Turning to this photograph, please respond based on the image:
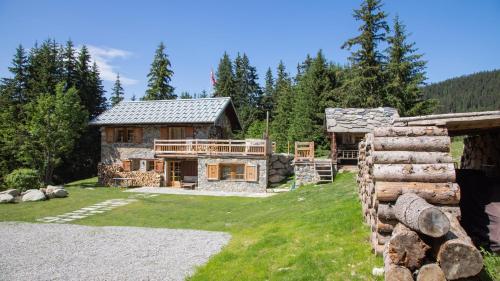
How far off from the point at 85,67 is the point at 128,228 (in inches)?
1532

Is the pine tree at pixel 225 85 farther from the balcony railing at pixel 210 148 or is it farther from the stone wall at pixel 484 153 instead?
the stone wall at pixel 484 153

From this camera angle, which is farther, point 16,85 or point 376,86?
point 16,85

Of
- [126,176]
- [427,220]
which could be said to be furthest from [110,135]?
[427,220]

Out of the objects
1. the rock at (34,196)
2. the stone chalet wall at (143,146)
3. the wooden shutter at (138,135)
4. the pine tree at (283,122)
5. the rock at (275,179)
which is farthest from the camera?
the pine tree at (283,122)

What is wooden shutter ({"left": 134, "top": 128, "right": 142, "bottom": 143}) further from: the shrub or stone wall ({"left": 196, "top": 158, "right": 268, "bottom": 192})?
the shrub

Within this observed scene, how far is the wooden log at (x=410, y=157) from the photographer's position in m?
6.59

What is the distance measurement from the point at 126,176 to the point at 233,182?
395 inches

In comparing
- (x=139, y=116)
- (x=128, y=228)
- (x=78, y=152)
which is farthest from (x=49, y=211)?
(x=78, y=152)

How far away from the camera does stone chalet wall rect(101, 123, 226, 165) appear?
28938 mm

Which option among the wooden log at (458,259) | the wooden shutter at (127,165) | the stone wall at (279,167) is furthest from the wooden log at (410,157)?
the wooden shutter at (127,165)

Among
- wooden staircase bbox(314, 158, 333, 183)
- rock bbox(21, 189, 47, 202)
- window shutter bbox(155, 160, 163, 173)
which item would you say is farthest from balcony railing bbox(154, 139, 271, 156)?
rock bbox(21, 189, 47, 202)

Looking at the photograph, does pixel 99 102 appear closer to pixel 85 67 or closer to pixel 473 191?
pixel 85 67

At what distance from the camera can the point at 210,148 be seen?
2650 centimetres

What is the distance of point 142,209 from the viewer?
17625 mm
